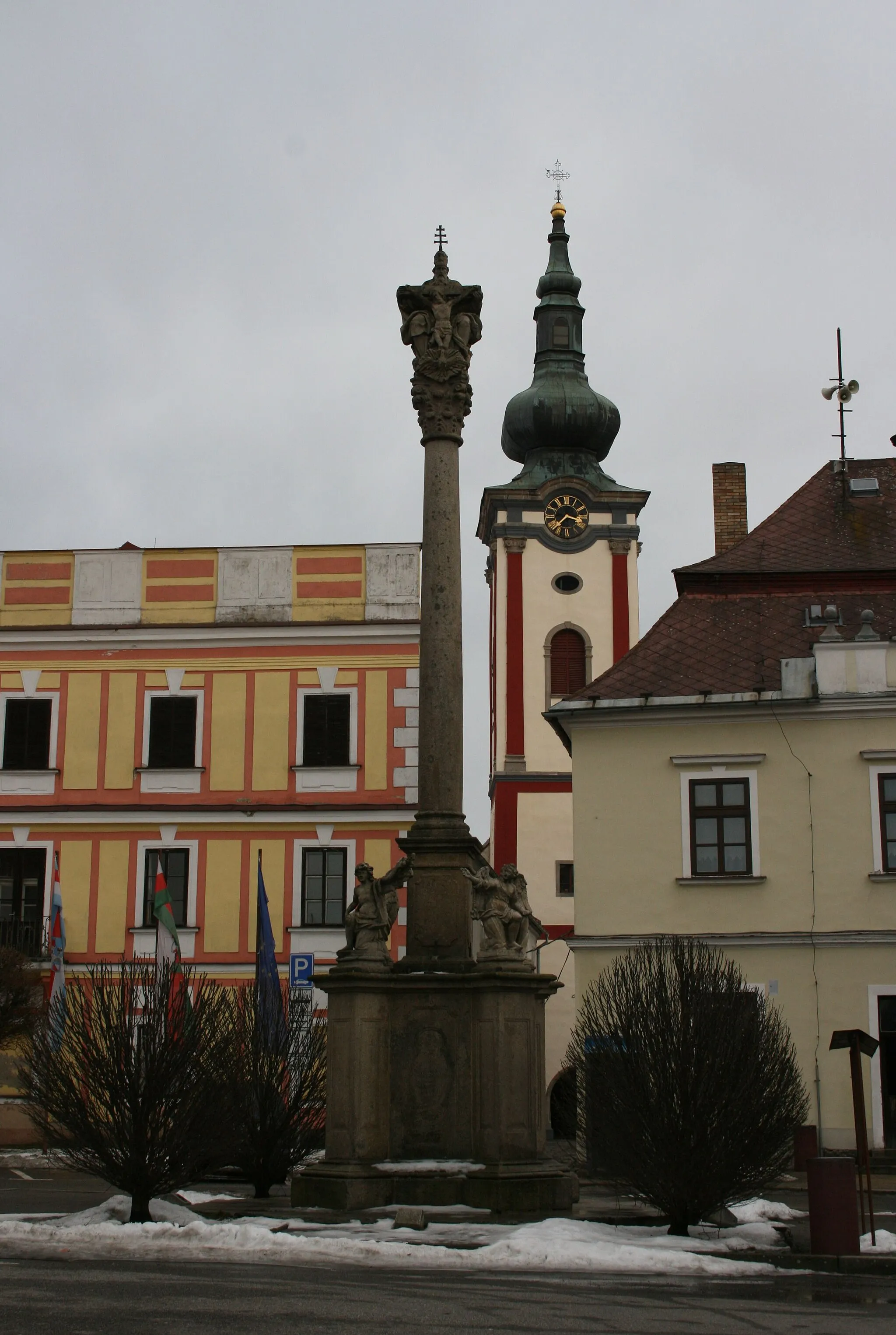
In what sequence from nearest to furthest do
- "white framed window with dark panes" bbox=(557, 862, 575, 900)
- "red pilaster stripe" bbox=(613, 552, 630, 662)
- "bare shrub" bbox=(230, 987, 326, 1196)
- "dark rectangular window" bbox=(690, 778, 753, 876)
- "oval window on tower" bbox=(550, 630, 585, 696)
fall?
→ 1. "bare shrub" bbox=(230, 987, 326, 1196)
2. "dark rectangular window" bbox=(690, 778, 753, 876)
3. "white framed window with dark panes" bbox=(557, 862, 575, 900)
4. "oval window on tower" bbox=(550, 630, 585, 696)
5. "red pilaster stripe" bbox=(613, 552, 630, 662)

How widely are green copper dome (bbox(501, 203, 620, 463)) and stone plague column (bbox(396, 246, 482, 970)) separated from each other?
114ft

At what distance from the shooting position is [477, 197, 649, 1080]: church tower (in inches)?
1826

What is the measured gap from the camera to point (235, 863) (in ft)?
103

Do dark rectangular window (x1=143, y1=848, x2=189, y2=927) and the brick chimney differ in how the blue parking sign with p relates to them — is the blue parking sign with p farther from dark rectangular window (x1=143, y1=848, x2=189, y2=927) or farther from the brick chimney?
the brick chimney

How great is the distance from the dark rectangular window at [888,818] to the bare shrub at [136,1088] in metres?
12.7

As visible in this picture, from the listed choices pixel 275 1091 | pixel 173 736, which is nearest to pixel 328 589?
pixel 173 736

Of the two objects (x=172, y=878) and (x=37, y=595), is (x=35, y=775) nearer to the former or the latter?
(x=172, y=878)

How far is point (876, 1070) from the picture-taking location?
24.5 metres

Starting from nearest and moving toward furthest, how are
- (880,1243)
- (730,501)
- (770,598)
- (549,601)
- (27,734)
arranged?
(880,1243)
(770,598)
(27,734)
(730,501)
(549,601)

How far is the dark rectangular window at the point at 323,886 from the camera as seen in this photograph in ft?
101

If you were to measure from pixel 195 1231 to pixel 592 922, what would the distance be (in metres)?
12.9

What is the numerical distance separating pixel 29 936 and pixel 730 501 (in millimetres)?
15615

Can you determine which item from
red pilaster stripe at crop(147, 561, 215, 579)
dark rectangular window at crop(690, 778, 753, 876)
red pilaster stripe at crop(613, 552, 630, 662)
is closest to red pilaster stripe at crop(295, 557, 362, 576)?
red pilaster stripe at crop(147, 561, 215, 579)

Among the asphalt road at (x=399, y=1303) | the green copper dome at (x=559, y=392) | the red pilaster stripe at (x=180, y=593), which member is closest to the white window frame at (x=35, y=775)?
the red pilaster stripe at (x=180, y=593)
